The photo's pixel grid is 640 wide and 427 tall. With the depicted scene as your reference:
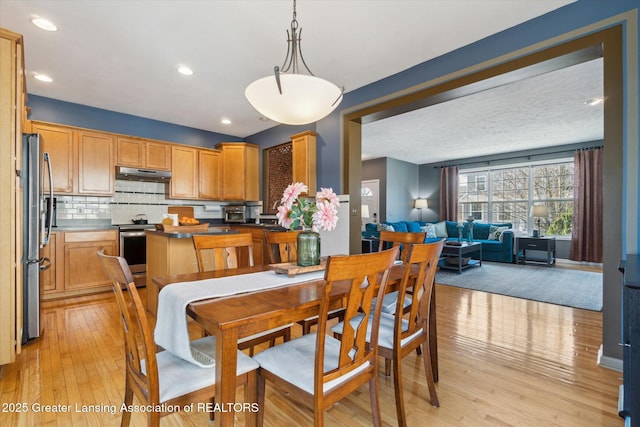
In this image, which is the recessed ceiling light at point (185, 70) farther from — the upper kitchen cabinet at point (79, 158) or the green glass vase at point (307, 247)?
the green glass vase at point (307, 247)

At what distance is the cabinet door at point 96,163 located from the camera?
4133 millimetres

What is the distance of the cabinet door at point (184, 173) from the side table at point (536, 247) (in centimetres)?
670

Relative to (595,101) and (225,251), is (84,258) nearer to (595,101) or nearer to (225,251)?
(225,251)

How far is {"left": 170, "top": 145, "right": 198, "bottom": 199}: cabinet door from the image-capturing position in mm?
4973

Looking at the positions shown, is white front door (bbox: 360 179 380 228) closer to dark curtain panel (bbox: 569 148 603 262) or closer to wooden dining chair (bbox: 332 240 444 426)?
dark curtain panel (bbox: 569 148 603 262)

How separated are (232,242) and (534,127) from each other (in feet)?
18.9

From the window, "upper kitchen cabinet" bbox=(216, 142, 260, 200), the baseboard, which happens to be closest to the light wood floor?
the baseboard

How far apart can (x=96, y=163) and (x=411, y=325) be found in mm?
4679

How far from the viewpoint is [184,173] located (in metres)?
5.09

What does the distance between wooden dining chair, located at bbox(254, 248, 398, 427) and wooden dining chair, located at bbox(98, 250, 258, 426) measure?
0.41ft

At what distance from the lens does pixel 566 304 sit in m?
3.58

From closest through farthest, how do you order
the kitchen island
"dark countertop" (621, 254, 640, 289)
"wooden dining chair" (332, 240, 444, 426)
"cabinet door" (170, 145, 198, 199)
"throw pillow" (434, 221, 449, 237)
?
"dark countertop" (621, 254, 640, 289)
"wooden dining chair" (332, 240, 444, 426)
the kitchen island
"cabinet door" (170, 145, 198, 199)
"throw pillow" (434, 221, 449, 237)

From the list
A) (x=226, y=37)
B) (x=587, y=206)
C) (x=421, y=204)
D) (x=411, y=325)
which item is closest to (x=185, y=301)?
(x=411, y=325)

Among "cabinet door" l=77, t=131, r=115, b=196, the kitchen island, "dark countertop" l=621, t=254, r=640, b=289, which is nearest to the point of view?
"dark countertop" l=621, t=254, r=640, b=289
